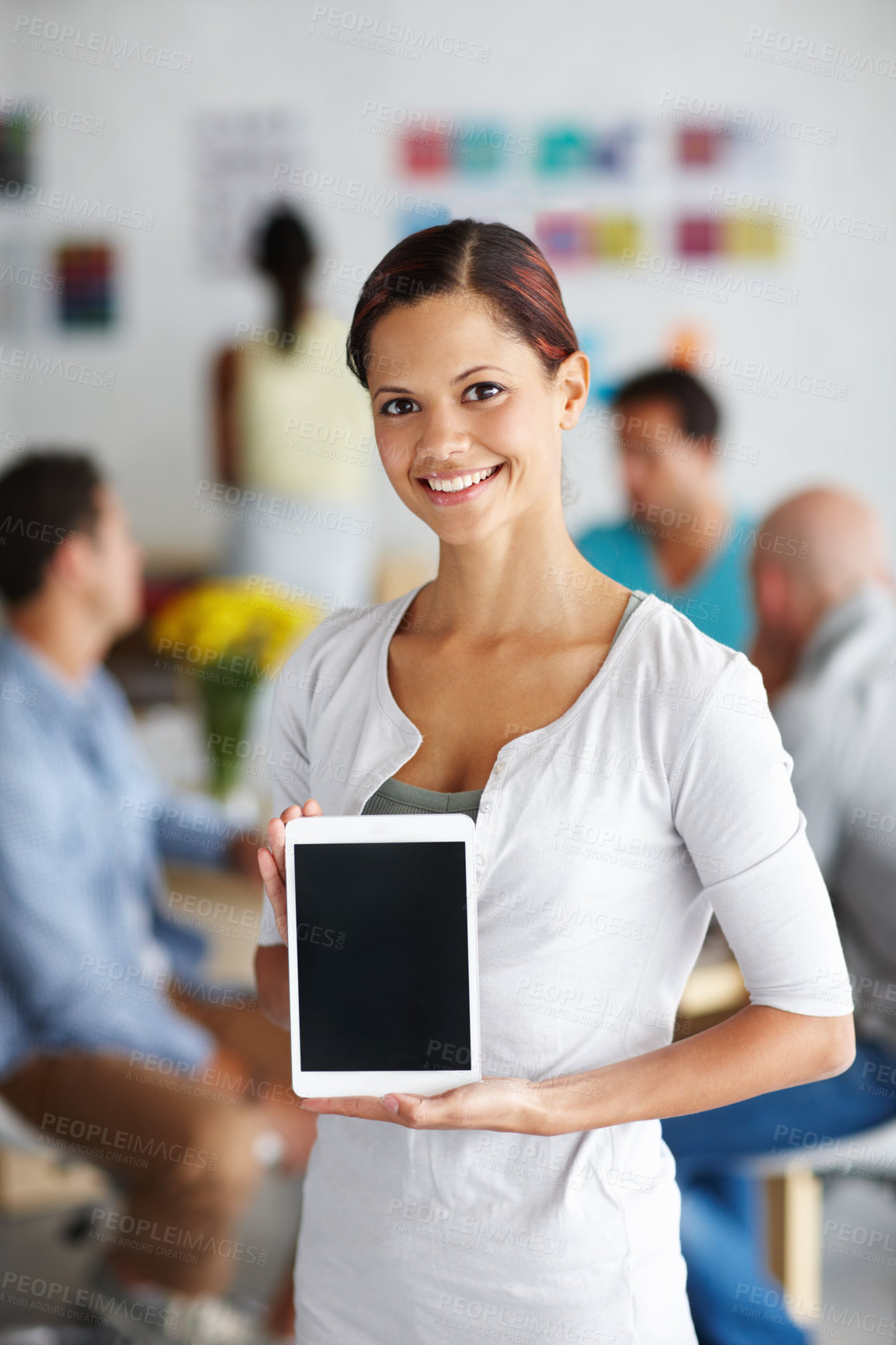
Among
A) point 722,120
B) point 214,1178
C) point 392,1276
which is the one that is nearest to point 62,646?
point 214,1178

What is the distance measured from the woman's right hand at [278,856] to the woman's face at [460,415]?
0.24m

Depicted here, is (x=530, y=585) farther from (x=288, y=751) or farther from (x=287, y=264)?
(x=287, y=264)

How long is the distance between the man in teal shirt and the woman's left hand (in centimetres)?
164

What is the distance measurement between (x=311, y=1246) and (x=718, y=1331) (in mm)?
682

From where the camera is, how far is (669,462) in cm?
255

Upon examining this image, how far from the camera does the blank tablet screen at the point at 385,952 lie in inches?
34.3

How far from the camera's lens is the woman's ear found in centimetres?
98

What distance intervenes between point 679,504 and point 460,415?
171 centimetres

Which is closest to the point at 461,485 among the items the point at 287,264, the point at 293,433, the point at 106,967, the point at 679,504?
the point at 106,967

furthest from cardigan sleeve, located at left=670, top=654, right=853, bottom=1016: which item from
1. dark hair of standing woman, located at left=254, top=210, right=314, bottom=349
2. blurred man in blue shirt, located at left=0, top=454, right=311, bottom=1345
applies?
dark hair of standing woman, located at left=254, top=210, right=314, bottom=349

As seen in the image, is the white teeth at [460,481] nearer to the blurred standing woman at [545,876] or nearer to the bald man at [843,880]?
the blurred standing woman at [545,876]

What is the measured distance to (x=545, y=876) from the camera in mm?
905

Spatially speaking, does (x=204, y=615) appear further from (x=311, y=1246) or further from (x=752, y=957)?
(x=752, y=957)

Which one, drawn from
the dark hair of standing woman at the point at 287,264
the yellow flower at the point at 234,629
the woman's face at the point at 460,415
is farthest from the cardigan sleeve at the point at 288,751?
the dark hair of standing woman at the point at 287,264
